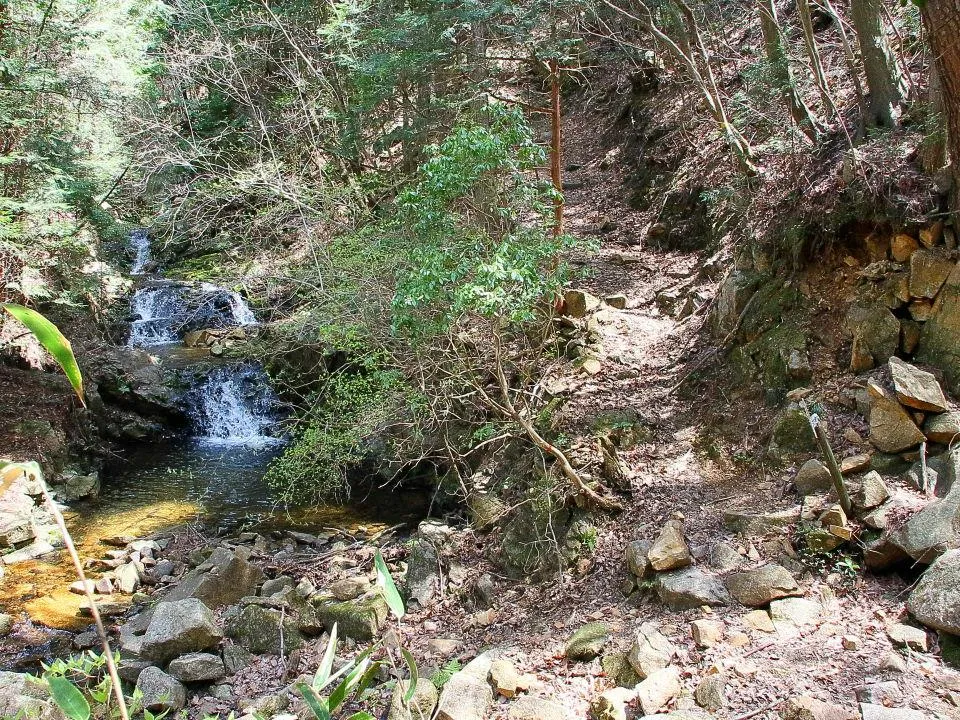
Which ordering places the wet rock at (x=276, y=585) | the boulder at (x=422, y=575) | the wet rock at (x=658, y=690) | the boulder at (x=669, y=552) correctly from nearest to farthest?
the wet rock at (x=658, y=690) → the boulder at (x=669, y=552) → the boulder at (x=422, y=575) → the wet rock at (x=276, y=585)

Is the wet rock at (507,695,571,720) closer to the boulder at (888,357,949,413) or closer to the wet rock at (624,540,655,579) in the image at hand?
the wet rock at (624,540,655,579)

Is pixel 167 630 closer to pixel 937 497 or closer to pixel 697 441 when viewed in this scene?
pixel 697 441

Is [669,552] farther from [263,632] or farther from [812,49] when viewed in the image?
[812,49]

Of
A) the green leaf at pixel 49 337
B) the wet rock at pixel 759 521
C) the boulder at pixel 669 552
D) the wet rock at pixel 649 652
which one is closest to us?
the green leaf at pixel 49 337

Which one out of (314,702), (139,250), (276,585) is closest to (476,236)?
(276,585)

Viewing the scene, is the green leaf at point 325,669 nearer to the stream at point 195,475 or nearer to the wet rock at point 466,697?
the wet rock at point 466,697

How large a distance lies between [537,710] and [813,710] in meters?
1.57

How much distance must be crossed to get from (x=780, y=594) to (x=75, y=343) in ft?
36.7

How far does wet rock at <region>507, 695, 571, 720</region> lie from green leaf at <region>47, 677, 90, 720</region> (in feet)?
10.2

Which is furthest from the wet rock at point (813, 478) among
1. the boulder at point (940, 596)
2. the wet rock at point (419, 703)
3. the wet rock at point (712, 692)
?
the wet rock at point (419, 703)

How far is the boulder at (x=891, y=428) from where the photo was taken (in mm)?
4520

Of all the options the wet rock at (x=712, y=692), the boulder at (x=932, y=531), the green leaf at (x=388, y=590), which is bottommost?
the wet rock at (x=712, y=692)

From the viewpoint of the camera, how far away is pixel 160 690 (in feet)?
16.6

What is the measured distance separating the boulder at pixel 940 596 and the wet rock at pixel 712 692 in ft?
3.81
